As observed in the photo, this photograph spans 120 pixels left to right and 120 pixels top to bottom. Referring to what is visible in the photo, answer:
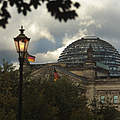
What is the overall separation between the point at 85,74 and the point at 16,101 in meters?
62.9

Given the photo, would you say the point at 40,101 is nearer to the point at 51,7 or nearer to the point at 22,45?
the point at 22,45

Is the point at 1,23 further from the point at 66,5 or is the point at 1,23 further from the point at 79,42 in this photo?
the point at 79,42

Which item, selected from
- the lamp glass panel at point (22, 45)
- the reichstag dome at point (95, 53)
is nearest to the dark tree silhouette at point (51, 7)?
the lamp glass panel at point (22, 45)

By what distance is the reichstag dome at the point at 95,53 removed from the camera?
350ft

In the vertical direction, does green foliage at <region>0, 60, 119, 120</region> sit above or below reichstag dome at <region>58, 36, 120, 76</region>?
below

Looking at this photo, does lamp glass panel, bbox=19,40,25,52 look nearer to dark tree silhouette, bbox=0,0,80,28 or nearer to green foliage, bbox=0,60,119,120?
green foliage, bbox=0,60,119,120

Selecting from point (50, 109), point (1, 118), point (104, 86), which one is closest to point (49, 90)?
point (50, 109)

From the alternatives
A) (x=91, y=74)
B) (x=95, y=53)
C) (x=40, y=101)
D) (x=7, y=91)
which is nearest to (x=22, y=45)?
(x=40, y=101)

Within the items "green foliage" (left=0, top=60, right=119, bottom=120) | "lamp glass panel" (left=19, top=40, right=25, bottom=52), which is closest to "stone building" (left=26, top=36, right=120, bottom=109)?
"green foliage" (left=0, top=60, right=119, bottom=120)

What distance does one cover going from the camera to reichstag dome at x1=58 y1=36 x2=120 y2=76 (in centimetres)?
10675

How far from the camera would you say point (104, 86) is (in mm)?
85625

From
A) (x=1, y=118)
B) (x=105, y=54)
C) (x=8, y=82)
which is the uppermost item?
(x=105, y=54)

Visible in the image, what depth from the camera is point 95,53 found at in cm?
10788

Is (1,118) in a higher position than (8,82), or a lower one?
lower
